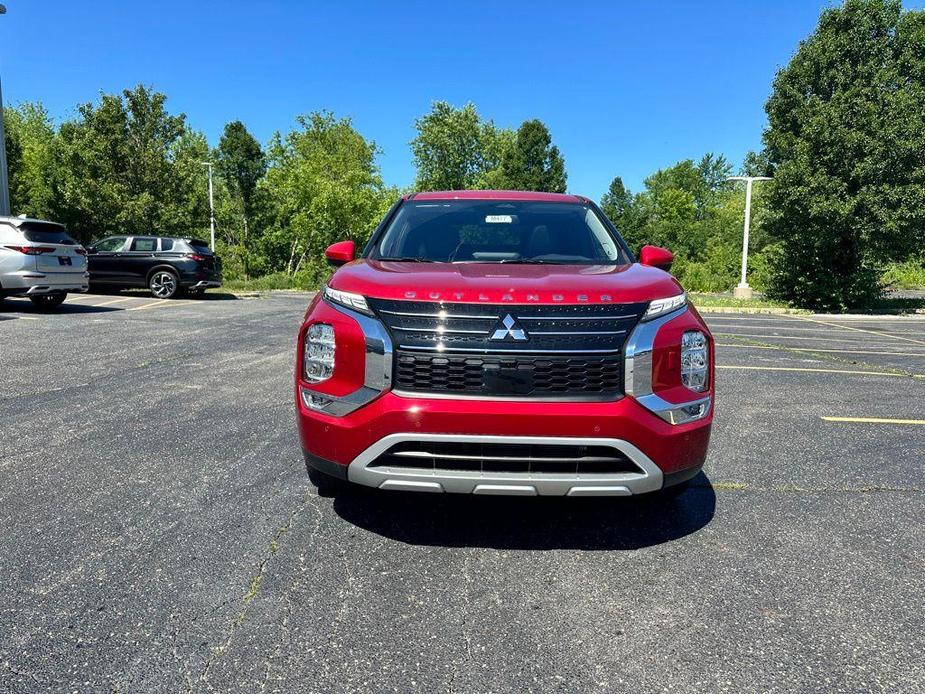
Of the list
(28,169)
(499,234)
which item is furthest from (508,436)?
(28,169)

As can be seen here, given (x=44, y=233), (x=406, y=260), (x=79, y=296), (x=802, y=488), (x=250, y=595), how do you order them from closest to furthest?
(x=250, y=595)
(x=406, y=260)
(x=802, y=488)
(x=44, y=233)
(x=79, y=296)

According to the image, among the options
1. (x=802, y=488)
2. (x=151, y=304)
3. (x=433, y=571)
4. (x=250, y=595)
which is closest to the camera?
(x=250, y=595)

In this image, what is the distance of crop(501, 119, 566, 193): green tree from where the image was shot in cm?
4341

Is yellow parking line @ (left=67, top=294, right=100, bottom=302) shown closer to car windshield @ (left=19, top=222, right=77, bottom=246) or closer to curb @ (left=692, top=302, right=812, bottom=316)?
car windshield @ (left=19, top=222, right=77, bottom=246)

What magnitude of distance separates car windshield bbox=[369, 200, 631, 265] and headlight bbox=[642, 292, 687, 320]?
78cm

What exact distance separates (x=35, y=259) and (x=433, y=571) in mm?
11794

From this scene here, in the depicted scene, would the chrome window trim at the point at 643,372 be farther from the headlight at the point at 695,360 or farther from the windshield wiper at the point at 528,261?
the windshield wiper at the point at 528,261

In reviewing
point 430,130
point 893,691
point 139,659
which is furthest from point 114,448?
point 430,130

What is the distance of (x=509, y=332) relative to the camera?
2.59 meters

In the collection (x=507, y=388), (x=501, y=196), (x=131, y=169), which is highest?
(x=131, y=169)

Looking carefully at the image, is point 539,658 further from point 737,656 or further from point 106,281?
point 106,281

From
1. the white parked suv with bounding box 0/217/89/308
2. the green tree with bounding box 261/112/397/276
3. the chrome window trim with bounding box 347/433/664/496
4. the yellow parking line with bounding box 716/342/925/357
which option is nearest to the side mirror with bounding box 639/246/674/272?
the chrome window trim with bounding box 347/433/664/496

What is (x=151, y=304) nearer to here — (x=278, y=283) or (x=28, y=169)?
(x=278, y=283)

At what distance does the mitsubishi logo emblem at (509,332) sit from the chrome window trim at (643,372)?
1.44 ft
